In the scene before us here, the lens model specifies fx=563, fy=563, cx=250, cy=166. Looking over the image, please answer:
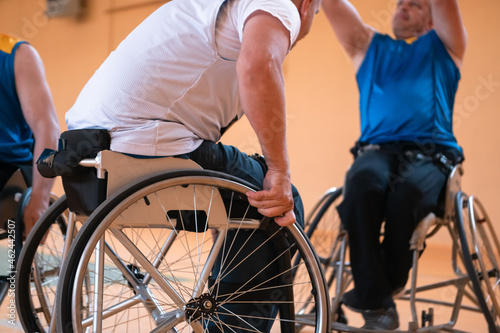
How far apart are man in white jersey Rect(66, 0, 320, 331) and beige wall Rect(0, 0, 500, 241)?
4028 millimetres

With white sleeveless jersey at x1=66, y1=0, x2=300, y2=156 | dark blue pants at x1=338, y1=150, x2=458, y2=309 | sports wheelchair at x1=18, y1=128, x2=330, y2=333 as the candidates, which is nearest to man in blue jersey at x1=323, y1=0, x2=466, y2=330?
dark blue pants at x1=338, y1=150, x2=458, y2=309

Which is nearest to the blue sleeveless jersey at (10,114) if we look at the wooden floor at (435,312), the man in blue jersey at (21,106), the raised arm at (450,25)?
the man in blue jersey at (21,106)

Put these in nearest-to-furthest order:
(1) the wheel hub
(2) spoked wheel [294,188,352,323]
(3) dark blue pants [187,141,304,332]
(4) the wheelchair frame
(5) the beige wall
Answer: (4) the wheelchair frame
(1) the wheel hub
(3) dark blue pants [187,141,304,332]
(2) spoked wheel [294,188,352,323]
(5) the beige wall

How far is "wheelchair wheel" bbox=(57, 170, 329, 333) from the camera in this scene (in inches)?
41.2

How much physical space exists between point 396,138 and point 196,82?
1118 mm

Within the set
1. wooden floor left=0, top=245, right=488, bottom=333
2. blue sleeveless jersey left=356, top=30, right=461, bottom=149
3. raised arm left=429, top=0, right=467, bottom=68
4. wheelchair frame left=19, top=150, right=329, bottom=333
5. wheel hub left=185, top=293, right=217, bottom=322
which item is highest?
raised arm left=429, top=0, right=467, bottom=68

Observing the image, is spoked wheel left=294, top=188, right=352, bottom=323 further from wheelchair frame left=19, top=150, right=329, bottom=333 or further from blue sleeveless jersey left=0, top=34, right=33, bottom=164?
blue sleeveless jersey left=0, top=34, right=33, bottom=164

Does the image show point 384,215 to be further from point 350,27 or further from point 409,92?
point 350,27

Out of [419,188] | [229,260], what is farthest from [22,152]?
[419,188]

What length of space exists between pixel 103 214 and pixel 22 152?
3.41ft

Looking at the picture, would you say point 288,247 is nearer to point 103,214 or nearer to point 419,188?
point 103,214

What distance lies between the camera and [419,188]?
75.7 inches

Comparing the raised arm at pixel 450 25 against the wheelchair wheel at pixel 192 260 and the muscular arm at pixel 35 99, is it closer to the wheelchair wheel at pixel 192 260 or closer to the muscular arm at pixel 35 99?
the wheelchair wheel at pixel 192 260

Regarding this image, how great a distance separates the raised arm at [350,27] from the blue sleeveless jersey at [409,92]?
6 cm
